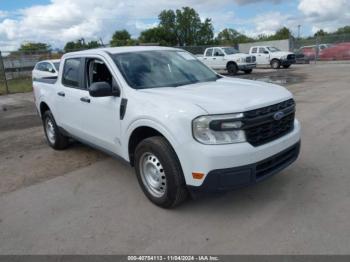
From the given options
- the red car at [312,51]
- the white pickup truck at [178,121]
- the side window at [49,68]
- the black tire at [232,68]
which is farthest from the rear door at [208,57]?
the white pickup truck at [178,121]

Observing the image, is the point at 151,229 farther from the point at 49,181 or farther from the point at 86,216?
the point at 49,181

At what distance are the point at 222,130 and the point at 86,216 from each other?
6.06 feet

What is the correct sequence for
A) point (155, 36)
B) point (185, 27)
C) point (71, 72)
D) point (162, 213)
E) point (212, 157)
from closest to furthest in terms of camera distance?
point (212, 157)
point (162, 213)
point (71, 72)
point (155, 36)
point (185, 27)

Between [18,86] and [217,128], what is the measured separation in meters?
21.8

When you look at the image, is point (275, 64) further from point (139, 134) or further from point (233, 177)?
point (233, 177)

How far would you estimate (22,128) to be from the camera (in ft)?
29.6

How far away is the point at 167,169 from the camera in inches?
143

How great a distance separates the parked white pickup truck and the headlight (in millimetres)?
24871

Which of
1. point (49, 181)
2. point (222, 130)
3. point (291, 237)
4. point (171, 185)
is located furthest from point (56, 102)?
point (291, 237)

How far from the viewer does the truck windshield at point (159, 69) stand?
439cm

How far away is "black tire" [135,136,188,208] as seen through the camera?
3594 mm

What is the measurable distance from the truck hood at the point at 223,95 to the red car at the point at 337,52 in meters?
28.4

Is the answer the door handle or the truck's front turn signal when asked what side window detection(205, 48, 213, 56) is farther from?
the truck's front turn signal

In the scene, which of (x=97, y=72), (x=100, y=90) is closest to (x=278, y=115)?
(x=100, y=90)
